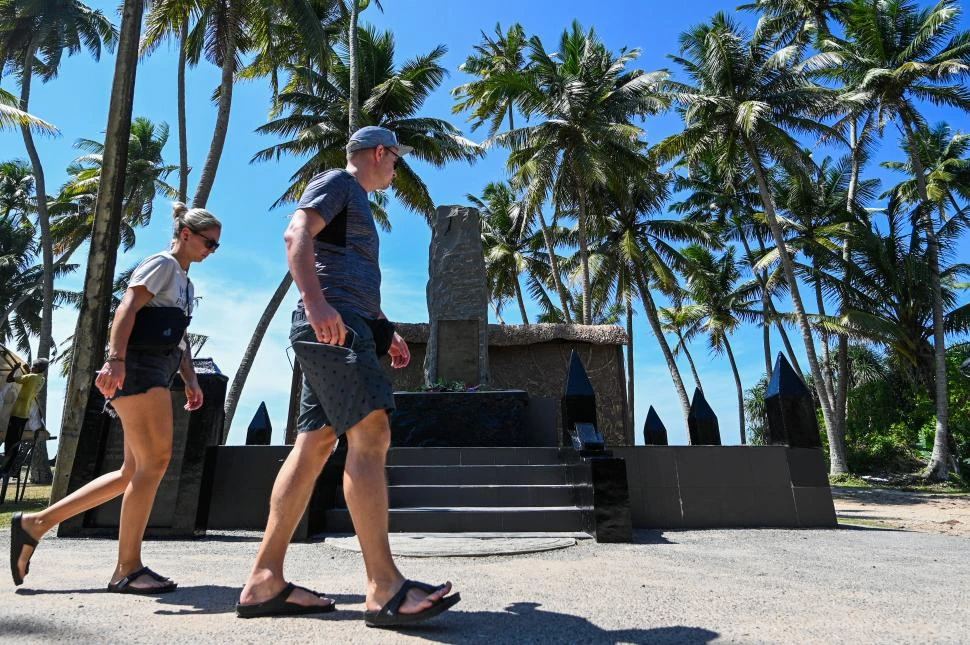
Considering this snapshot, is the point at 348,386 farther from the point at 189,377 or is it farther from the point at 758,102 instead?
the point at 758,102

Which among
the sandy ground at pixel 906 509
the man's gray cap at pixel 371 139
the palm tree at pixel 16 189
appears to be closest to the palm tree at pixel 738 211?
the sandy ground at pixel 906 509

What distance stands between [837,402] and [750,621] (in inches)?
1005

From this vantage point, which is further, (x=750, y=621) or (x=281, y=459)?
(x=281, y=459)

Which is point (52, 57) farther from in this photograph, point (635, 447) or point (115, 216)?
point (635, 447)

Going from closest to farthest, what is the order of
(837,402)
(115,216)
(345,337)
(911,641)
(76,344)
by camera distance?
1. (911,641)
2. (345,337)
3. (76,344)
4. (115,216)
5. (837,402)

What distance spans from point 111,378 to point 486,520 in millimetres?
3479

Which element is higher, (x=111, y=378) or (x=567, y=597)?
(x=111, y=378)

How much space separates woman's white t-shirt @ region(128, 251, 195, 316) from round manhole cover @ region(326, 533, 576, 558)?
2.08m

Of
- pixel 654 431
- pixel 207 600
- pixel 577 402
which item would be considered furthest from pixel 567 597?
pixel 654 431

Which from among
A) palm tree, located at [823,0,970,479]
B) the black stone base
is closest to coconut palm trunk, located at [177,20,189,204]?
the black stone base

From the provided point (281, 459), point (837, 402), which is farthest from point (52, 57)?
point (837, 402)

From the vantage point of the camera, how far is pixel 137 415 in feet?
8.65

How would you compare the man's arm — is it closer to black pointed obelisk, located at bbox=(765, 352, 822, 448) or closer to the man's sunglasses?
the man's sunglasses

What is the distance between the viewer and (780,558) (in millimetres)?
3867
